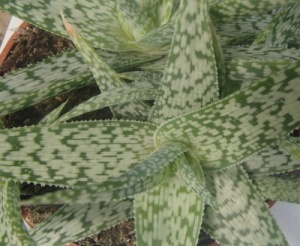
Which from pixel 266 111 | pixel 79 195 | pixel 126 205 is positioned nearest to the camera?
pixel 79 195

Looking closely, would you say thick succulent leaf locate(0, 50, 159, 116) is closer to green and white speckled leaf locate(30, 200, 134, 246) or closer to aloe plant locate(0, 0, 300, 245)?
aloe plant locate(0, 0, 300, 245)

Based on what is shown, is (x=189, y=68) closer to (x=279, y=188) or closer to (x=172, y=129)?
(x=172, y=129)

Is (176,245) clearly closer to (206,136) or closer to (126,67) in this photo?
(206,136)

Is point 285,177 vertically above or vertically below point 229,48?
below

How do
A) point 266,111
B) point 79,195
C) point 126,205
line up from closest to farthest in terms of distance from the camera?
point 79,195
point 266,111
point 126,205

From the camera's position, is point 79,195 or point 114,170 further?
point 114,170

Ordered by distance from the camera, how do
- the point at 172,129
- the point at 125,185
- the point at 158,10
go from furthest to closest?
the point at 158,10, the point at 172,129, the point at 125,185

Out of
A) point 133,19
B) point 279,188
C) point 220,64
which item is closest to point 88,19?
point 133,19

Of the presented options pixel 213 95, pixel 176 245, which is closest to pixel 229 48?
pixel 213 95

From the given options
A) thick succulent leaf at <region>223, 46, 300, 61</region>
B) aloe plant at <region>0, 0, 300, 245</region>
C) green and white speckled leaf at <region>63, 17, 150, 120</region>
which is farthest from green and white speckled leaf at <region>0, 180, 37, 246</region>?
thick succulent leaf at <region>223, 46, 300, 61</region>
